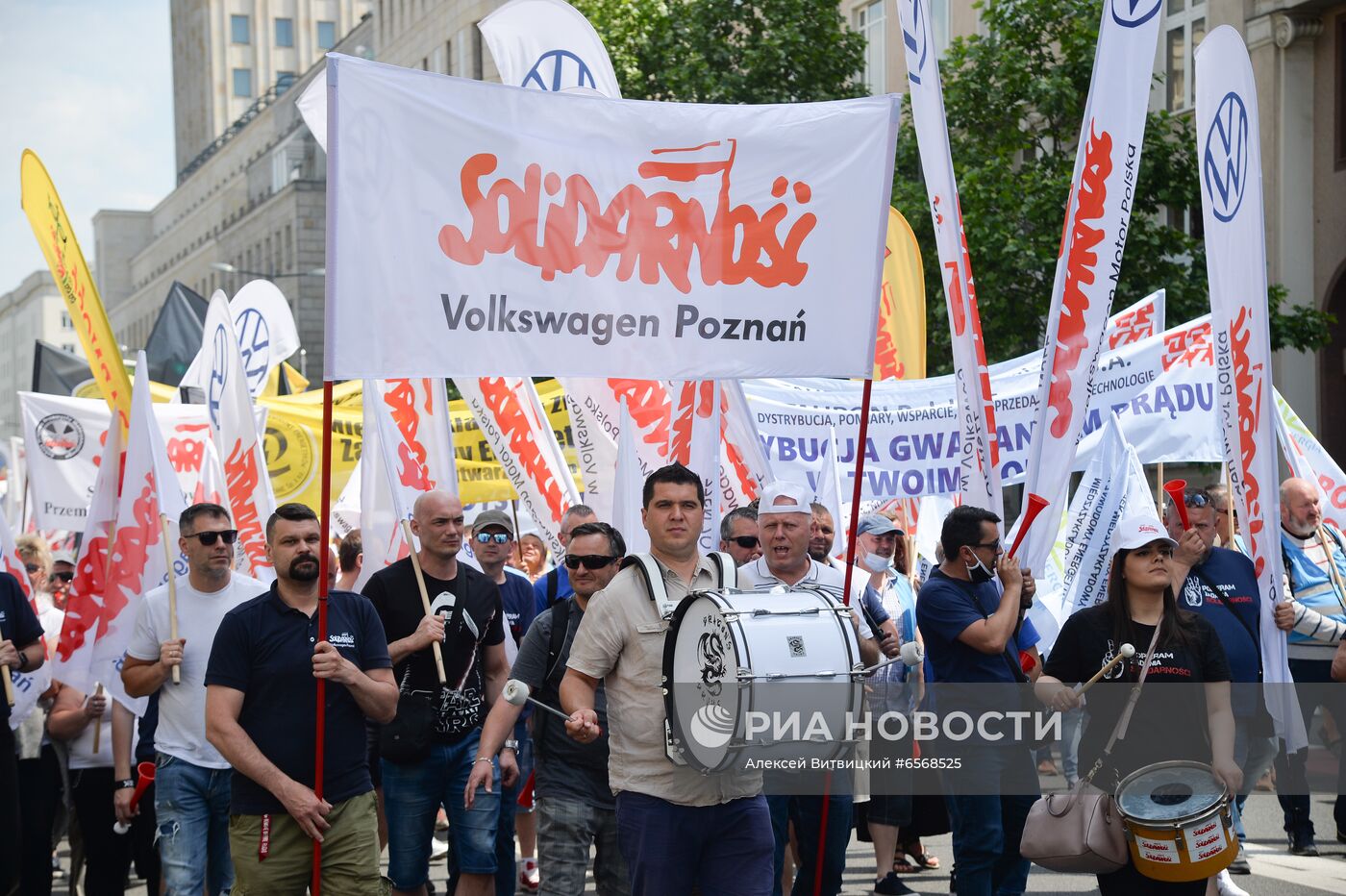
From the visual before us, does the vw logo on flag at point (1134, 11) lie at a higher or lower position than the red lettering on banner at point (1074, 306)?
higher

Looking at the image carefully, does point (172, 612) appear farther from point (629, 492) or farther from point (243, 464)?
point (243, 464)

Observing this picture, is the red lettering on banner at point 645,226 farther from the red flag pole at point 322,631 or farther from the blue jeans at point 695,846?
the blue jeans at point 695,846

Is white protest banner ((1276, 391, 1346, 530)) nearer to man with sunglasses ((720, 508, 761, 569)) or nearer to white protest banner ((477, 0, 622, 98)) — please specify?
white protest banner ((477, 0, 622, 98))

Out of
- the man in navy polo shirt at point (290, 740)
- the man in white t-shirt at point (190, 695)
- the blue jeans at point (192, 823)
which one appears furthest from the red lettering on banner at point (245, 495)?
the man in navy polo shirt at point (290, 740)

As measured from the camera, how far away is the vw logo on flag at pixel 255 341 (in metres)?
16.7

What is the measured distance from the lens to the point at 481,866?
24.6 ft

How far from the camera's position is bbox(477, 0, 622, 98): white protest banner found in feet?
36.6

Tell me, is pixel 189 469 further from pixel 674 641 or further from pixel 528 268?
pixel 674 641

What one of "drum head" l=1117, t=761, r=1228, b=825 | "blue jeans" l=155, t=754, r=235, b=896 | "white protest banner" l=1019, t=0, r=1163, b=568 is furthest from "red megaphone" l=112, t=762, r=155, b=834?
"drum head" l=1117, t=761, r=1228, b=825

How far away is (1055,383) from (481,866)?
3.19m

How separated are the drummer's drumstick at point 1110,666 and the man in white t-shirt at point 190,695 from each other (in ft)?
10.7

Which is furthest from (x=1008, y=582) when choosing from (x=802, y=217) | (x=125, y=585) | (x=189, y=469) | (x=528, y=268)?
(x=189, y=469)

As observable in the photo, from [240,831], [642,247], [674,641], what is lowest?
[240,831]

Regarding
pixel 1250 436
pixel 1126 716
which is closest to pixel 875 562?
pixel 1250 436
